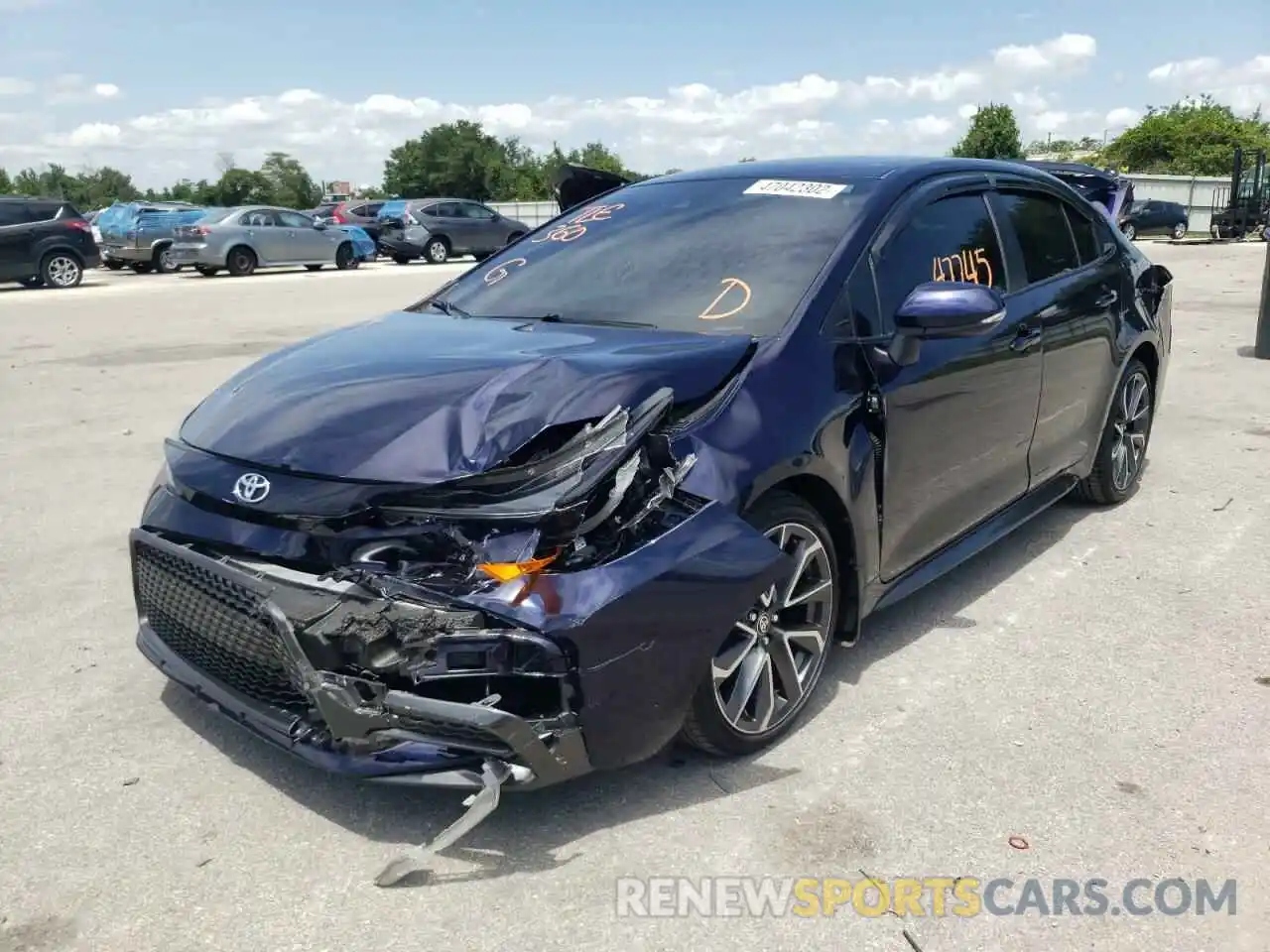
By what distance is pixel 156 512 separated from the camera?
3.08m

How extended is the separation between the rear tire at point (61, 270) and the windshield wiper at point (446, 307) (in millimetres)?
18172

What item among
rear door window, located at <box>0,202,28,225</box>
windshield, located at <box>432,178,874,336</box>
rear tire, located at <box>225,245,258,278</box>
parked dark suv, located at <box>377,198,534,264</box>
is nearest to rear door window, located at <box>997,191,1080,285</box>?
windshield, located at <box>432,178,874,336</box>

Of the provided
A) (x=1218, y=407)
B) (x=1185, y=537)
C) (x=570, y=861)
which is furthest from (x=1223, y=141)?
(x=570, y=861)

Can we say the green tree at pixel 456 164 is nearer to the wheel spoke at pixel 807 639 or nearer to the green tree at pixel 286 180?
the green tree at pixel 286 180

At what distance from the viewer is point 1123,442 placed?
5.56m

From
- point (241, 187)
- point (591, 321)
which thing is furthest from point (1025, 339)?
point (241, 187)

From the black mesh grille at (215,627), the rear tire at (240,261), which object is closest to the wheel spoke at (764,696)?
the black mesh grille at (215,627)

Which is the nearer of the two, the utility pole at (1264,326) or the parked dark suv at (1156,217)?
the utility pole at (1264,326)

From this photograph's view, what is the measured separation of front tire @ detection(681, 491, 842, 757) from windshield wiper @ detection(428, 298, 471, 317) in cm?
151

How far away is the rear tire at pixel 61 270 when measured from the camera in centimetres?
1934

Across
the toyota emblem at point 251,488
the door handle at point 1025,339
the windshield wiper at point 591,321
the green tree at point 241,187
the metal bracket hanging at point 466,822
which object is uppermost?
the green tree at point 241,187

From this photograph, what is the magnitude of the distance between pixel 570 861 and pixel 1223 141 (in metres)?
63.5

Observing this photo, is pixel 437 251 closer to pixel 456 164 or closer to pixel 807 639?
pixel 807 639

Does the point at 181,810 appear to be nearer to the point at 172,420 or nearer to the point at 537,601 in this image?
the point at 537,601
